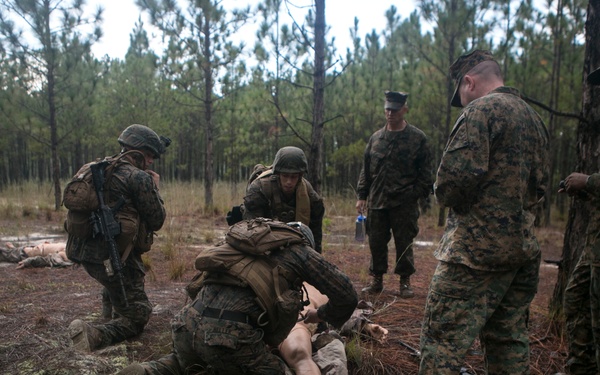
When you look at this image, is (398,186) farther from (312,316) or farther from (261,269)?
(261,269)

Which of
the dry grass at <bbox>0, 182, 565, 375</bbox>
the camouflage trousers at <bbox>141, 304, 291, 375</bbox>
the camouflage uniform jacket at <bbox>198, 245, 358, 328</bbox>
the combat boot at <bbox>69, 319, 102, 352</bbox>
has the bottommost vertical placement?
the dry grass at <bbox>0, 182, 565, 375</bbox>

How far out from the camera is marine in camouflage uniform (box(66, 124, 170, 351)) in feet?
11.0

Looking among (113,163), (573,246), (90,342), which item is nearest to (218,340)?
(90,342)

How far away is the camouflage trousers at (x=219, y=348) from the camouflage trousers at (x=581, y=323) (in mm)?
1747

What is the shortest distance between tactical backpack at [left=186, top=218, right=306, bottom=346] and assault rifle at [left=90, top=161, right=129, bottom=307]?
1183 mm

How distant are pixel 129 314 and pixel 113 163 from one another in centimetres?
116

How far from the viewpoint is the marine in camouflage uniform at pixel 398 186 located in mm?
4500

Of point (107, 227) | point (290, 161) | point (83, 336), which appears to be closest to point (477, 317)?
point (290, 161)

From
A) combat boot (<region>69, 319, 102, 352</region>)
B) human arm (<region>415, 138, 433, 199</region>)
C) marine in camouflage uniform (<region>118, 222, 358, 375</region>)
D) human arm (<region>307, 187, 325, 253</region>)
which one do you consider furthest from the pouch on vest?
human arm (<region>415, 138, 433, 199</region>)

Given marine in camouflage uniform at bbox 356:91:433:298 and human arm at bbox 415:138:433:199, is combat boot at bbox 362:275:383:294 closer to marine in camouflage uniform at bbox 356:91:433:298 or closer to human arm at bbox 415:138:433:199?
marine in camouflage uniform at bbox 356:91:433:298

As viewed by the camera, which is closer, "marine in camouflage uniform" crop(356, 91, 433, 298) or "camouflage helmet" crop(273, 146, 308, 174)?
"camouflage helmet" crop(273, 146, 308, 174)

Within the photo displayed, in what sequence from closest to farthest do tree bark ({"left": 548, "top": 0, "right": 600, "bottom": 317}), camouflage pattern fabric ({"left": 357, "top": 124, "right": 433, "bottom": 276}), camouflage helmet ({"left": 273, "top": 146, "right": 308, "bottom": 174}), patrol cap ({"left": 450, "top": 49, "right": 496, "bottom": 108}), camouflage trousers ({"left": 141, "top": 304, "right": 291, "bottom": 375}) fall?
camouflage trousers ({"left": 141, "top": 304, "right": 291, "bottom": 375}), patrol cap ({"left": 450, "top": 49, "right": 496, "bottom": 108}), tree bark ({"left": 548, "top": 0, "right": 600, "bottom": 317}), camouflage helmet ({"left": 273, "top": 146, "right": 308, "bottom": 174}), camouflage pattern fabric ({"left": 357, "top": 124, "right": 433, "bottom": 276})

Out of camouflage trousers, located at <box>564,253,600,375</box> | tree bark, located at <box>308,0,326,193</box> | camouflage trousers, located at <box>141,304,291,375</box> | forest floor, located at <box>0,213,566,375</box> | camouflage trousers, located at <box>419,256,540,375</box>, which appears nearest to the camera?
camouflage trousers, located at <box>419,256,540,375</box>

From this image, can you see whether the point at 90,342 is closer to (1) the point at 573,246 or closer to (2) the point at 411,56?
(1) the point at 573,246
